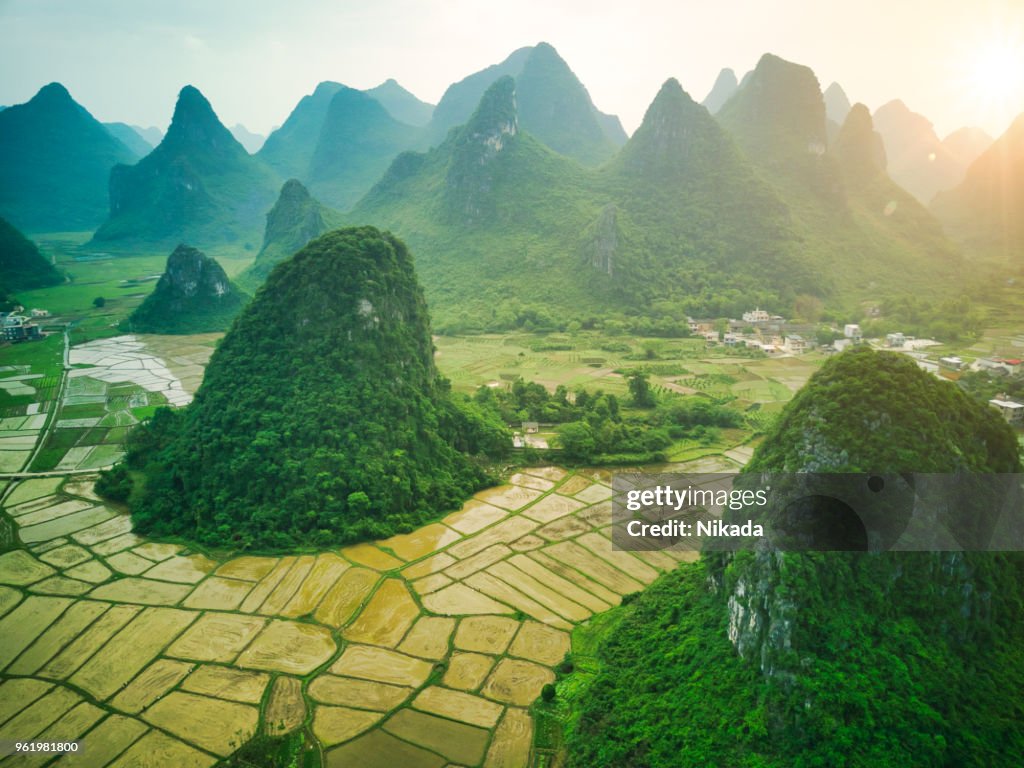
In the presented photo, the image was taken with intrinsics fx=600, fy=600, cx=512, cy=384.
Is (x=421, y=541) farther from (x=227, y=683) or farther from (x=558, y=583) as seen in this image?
(x=227, y=683)

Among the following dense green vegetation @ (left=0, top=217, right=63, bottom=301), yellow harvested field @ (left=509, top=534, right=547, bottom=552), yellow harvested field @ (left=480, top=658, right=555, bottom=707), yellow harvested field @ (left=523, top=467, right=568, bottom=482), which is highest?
dense green vegetation @ (left=0, top=217, right=63, bottom=301)

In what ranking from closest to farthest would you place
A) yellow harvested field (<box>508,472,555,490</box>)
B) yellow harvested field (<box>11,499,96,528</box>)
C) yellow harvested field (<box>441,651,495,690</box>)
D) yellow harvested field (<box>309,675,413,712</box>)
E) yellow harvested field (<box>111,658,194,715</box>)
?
yellow harvested field (<box>111,658,194,715</box>) < yellow harvested field (<box>309,675,413,712</box>) < yellow harvested field (<box>441,651,495,690</box>) < yellow harvested field (<box>11,499,96,528</box>) < yellow harvested field (<box>508,472,555,490</box>)

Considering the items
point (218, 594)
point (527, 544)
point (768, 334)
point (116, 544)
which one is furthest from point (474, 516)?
point (768, 334)

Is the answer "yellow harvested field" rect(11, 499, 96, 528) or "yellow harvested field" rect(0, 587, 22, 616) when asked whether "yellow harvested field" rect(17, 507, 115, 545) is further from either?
"yellow harvested field" rect(0, 587, 22, 616)

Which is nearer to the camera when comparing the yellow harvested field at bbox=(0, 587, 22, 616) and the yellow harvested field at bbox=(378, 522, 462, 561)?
the yellow harvested field at bbox=(0, 587, 22, 616)

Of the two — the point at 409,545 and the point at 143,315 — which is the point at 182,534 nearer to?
the point at 409,545

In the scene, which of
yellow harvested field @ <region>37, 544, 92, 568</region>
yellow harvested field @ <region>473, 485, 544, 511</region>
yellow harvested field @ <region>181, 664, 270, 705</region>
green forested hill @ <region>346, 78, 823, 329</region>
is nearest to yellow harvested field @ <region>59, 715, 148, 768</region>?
yellow harvested field @ <region>181, 664, 270, 705</region>

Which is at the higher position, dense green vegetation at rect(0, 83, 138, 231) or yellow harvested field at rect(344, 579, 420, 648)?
dense green vegetation at rect(0, 83, 138, 231)
